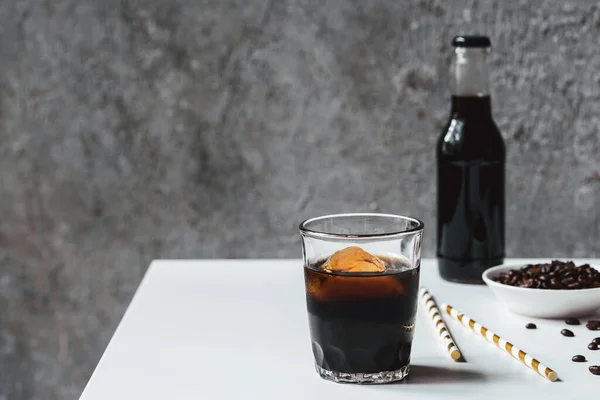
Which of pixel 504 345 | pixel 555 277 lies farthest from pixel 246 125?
pixel 504 345

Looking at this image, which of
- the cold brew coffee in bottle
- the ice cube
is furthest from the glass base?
the cold brew coffee in bottle

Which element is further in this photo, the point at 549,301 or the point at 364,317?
the point at 549,301

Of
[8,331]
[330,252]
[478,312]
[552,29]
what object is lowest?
[8,331]

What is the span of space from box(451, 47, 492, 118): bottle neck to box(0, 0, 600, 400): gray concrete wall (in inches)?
37.5

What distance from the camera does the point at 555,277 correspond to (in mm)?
1151

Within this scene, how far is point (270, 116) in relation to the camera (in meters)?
2.30

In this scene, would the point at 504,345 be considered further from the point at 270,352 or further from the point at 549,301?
the point at 270,352

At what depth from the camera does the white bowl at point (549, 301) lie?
110cm

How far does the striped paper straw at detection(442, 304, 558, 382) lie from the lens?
36.1 inches

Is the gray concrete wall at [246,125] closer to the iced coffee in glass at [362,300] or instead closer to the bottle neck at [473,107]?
the bottle neck at [473,107]

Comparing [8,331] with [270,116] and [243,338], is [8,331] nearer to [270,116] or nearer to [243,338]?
[270,116]

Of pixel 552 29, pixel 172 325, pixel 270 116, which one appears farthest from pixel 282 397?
pixel 552 29

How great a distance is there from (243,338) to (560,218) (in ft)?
4.75

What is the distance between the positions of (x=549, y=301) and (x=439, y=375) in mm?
246
